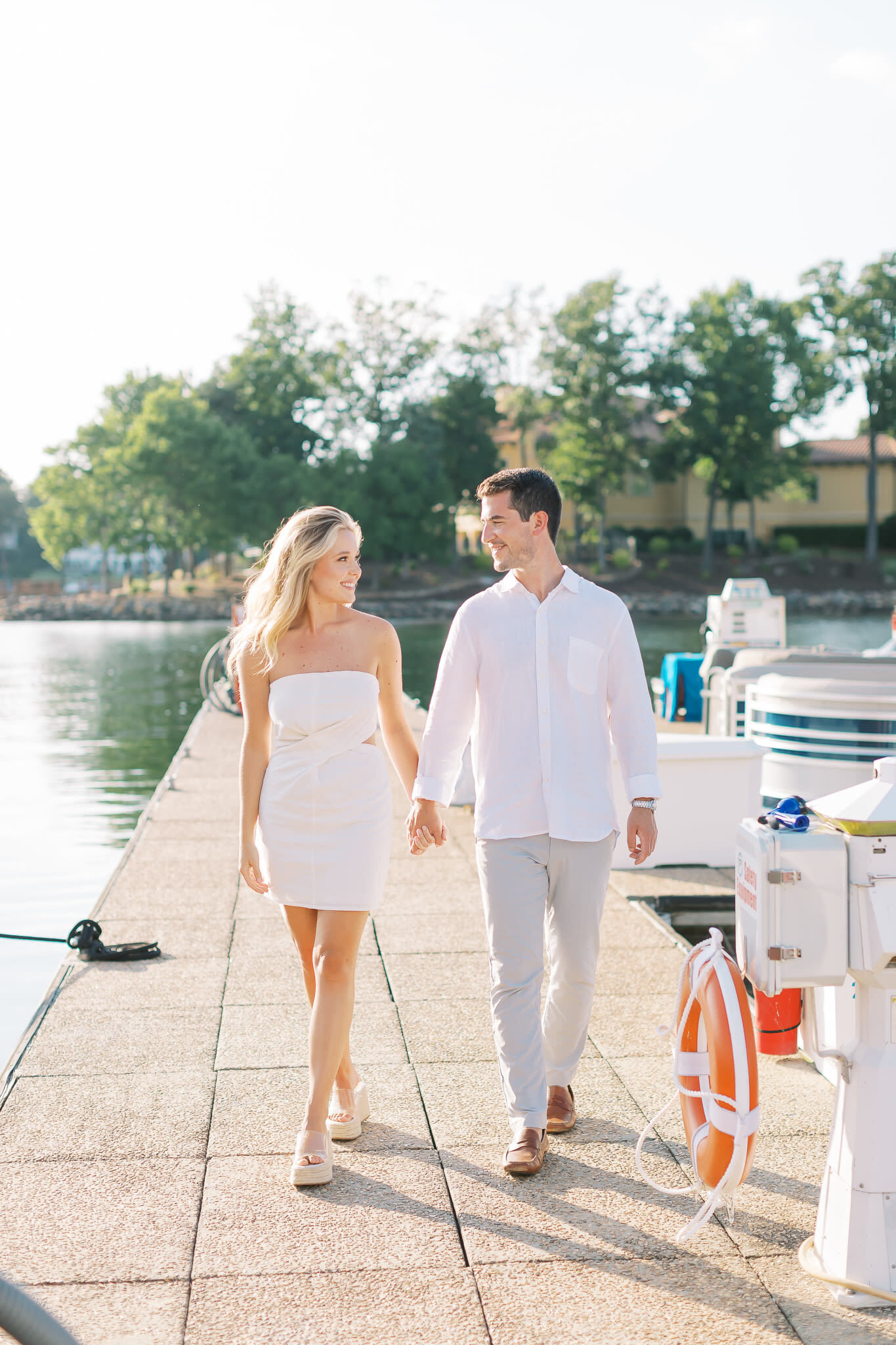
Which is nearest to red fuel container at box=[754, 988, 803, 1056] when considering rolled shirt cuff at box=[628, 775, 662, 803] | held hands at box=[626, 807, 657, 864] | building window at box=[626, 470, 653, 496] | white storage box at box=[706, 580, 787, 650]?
held hands at box=[626, 807, 657, 864]

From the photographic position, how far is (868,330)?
6212 centimetres

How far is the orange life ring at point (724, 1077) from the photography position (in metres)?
2.86

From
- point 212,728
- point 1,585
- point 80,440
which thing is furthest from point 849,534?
point 212,728

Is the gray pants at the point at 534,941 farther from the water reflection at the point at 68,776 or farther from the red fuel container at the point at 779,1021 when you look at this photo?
the water reflection at the point at 68,776

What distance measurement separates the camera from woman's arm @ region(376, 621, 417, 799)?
12.1 ft

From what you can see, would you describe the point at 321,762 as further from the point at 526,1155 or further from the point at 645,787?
the point at 526,1155

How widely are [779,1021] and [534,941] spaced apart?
0.71m

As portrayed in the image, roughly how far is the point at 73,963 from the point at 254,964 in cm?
78

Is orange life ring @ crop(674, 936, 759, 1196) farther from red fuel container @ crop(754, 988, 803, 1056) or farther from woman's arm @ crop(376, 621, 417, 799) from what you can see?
woman's arm @ crop(376, 621, 417, 799)

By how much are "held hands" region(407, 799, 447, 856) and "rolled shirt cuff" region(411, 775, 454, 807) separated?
15 millimetres

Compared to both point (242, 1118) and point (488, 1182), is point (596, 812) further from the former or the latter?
point (242, 1118)

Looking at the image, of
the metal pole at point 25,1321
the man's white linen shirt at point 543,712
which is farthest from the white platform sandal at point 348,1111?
the metal pole at point 25,1321

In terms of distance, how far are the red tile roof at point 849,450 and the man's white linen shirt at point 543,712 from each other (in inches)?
2529

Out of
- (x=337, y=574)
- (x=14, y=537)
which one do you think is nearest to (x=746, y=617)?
(x=337, y=574)
